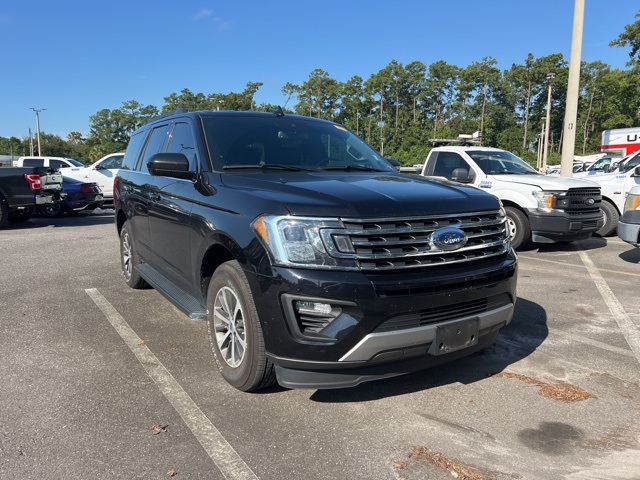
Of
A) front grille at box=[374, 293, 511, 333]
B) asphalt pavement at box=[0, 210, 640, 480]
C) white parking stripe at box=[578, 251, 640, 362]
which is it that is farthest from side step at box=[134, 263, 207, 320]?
white parking stripe at box=[578, 251, 640, 362]

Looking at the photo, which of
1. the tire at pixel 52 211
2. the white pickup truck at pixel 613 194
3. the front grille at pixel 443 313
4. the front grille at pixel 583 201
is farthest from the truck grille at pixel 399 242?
the tire at pixel 52 211

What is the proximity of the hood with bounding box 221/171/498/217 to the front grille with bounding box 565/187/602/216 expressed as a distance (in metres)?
5.80

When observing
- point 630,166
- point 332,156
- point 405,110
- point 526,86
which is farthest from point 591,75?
point 332,156

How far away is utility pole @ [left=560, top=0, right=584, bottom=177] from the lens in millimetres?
13438

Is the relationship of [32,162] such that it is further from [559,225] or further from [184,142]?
[559,225]

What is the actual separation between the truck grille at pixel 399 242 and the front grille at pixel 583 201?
20.6ft

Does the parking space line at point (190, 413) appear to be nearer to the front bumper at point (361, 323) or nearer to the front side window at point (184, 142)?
the front bumper at point (361, 323)

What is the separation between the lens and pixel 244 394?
3.45m

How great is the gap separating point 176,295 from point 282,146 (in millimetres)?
1548

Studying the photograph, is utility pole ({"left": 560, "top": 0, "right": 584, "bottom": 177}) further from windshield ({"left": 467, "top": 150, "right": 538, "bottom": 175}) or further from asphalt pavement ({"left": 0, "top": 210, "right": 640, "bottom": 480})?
asphalt pavement ({"left": 0, "top": 210, "right": 640, "bottom": 480})

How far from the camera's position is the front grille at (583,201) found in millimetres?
8656

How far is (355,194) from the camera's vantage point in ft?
10.3

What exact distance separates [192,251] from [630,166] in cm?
1003

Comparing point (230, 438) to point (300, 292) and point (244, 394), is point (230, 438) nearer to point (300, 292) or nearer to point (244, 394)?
point (244, 394)
